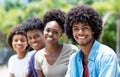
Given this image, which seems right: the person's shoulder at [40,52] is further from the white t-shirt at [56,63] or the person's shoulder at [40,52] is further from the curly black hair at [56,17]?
the curly black hair at [56,17]

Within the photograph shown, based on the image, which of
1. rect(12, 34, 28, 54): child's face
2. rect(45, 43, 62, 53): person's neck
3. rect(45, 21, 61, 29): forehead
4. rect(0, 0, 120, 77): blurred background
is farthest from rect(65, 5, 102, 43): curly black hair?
rect(0, 0, 120, 77): blurred background

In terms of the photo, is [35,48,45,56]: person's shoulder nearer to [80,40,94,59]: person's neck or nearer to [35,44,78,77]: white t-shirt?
[35,44,78,77]: white t-shirt

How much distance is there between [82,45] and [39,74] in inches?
29.1

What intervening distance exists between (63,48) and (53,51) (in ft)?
0.36

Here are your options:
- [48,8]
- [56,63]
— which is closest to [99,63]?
[56,63]

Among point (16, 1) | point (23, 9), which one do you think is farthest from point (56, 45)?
point (16, 1)

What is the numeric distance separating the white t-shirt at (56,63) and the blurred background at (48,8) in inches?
741

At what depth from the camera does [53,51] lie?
149 inches

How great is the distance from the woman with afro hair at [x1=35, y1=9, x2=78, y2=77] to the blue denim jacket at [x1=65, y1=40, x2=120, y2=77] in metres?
0.36

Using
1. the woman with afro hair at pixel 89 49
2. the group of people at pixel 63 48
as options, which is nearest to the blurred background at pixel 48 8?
the group of people at pixel 63 48

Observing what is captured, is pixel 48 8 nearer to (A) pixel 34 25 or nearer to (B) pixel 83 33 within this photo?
(A) pixel 34 25

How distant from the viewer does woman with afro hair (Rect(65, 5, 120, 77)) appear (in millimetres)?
3103

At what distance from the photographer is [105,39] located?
27.7m

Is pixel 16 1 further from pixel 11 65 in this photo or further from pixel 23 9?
pixel 11 65
